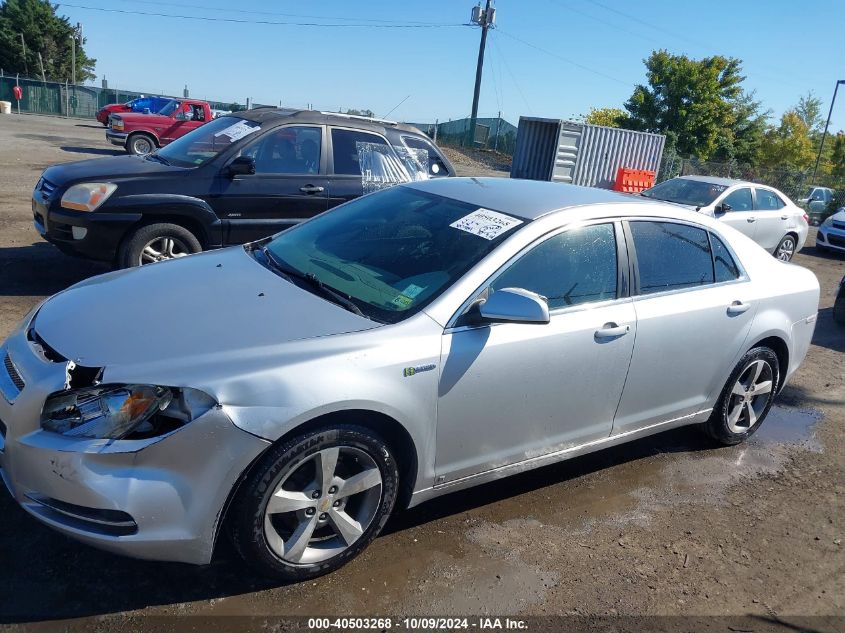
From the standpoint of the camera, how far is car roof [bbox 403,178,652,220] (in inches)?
141

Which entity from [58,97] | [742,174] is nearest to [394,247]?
[742,174]

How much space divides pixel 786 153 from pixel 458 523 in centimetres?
5395

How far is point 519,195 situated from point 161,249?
385 centimetres

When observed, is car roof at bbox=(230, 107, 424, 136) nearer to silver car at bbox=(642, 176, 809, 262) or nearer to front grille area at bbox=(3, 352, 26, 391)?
front grille area at bbox=(3, 352, 26, 391)

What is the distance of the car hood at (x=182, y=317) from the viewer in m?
2.63

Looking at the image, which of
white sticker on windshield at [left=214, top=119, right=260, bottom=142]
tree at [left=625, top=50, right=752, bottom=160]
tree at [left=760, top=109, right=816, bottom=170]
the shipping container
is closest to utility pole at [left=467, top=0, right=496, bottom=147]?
tree at [left=625, top=50, right=752, bottom=160]

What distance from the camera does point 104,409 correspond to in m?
2.49

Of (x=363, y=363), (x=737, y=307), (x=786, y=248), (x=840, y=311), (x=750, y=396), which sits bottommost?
(x=840, y=311)

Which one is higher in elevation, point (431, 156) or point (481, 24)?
point (481, 24)

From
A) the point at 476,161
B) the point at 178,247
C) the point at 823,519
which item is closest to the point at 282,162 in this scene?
the point at 178,247

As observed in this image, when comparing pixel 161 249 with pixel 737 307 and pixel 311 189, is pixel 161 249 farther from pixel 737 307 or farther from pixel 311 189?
pixel 737 307

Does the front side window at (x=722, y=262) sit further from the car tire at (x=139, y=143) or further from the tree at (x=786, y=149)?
the tree at (x=786, y=149)

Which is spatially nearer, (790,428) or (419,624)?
(419,624)

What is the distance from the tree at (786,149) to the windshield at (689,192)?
136ft
